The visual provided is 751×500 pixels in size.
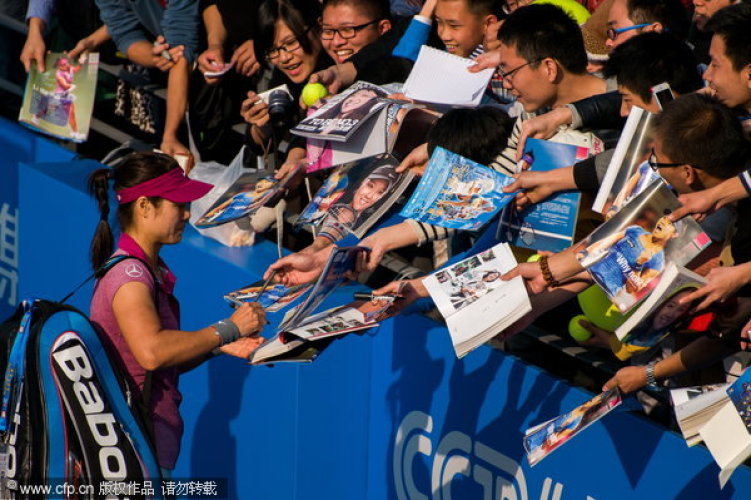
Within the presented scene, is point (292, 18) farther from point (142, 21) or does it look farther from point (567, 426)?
point (567, 426)

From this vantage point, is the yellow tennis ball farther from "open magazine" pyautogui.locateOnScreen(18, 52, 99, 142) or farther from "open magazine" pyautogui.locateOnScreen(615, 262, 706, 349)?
"open magazine" pyautogui.locateOnScreen(18, 52, 99, 142)

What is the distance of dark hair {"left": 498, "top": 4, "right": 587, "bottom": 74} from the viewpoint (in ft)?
14.1

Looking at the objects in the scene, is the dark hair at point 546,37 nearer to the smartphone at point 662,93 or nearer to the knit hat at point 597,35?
the smartphone at point 662,93

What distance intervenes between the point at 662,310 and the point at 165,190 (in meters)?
1.83

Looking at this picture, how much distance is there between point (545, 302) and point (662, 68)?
2.74 feet

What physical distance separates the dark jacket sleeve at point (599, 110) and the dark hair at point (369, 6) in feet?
4.98

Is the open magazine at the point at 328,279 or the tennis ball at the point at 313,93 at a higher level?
the tennis ball at the point at 313,93

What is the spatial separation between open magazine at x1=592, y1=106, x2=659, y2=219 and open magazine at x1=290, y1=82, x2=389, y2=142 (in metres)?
1.05

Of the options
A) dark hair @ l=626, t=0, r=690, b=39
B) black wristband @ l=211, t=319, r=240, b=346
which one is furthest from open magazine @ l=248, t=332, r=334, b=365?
dark hair @ l=626, t=0, r=690, b=39

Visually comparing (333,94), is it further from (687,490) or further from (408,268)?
(687,490)

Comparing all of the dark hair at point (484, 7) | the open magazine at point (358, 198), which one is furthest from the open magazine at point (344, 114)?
Result: the dark hair at point (484, 7)

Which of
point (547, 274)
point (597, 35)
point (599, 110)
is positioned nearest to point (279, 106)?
point (597, 35)

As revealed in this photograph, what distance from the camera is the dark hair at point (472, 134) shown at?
13.9ft

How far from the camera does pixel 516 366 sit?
4293 millimetres
